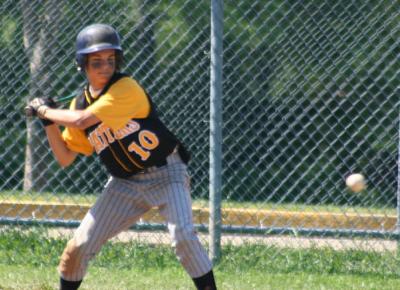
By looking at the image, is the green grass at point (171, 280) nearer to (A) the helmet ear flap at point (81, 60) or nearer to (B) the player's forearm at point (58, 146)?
(B) the player's forearm at point (58, 146)

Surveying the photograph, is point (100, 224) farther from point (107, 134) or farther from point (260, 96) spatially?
point (260, 96)

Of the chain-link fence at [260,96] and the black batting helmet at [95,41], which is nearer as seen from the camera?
the black batting helmet at [95,41]

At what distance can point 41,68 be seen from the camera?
23.8 feet

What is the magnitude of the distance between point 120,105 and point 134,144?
234 mm

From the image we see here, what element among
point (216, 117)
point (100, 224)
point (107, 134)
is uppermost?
point (107, 134)

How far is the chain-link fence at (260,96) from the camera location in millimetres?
6922

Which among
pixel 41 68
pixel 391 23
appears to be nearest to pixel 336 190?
pixel 391 23

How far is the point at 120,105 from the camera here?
493 centimetres

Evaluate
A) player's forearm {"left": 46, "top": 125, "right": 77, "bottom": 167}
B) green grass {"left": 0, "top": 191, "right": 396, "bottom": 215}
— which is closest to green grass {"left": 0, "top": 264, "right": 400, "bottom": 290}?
green grass {"left": 0, "top": 191, "right": 396, "bottom": 215}

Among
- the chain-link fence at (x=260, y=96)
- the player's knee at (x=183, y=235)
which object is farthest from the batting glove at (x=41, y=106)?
the chain-link fence at (x=260, y=96)

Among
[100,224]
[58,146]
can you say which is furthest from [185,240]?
[58,146]

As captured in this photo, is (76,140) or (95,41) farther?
(76,140)

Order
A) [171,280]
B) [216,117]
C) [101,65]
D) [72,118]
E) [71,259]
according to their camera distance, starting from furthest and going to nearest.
→ [216,117] < [171,280] < [71,259] < [101,65] < [72,118]

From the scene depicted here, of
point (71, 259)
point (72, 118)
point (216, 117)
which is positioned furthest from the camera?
point (216, 117)
